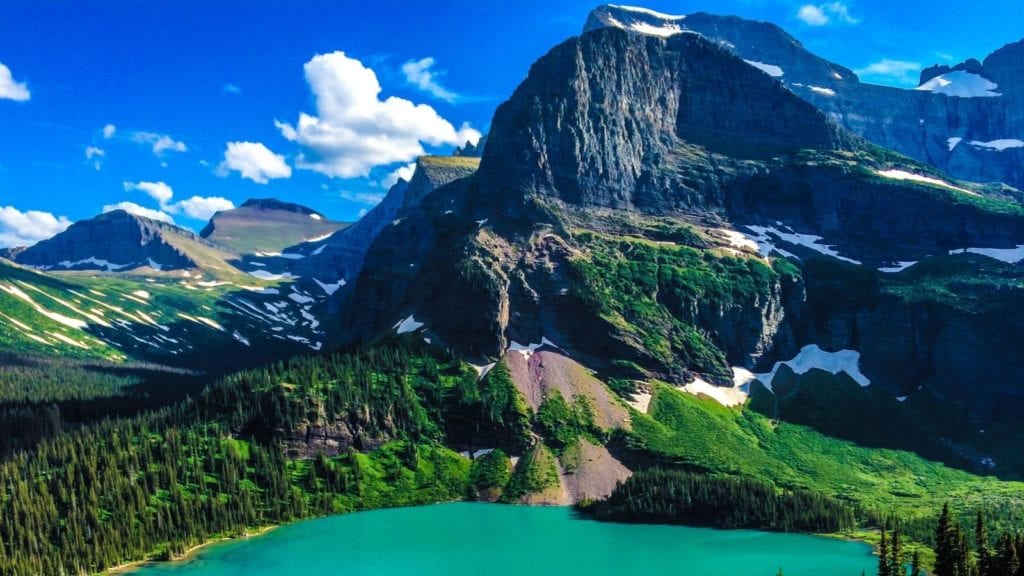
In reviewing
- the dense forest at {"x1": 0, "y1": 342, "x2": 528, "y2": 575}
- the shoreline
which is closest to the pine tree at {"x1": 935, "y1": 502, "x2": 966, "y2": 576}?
the dense forest at {"x1": 0, "y1": 342, "x2": 528, "y2": 575}

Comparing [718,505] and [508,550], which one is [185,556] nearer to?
[508,550]

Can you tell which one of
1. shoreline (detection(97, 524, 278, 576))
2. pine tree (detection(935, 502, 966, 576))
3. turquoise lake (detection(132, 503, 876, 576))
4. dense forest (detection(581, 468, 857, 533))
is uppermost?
pine tree (detection(935, 502, 966, 576))

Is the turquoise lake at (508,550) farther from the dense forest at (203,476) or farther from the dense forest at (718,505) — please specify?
the dense forest at (203,476)

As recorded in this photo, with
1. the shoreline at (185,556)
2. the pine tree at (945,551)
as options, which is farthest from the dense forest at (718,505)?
the shoreline at (185,556)

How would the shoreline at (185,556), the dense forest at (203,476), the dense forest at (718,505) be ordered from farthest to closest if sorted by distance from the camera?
the dense forest at (718,505) → the dense forest at (203,476) → the shoreline at (185,556)

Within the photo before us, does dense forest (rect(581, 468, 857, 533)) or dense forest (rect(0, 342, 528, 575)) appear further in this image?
dense forest (rect(581, 468, 857, 533))

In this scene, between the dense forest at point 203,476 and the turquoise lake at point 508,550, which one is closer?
the turquoise lake at point 508,550

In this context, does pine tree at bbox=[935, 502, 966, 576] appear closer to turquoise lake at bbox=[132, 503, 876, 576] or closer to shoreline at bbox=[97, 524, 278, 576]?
turquoise lake at bbox=[132, 503, 876, 576]
